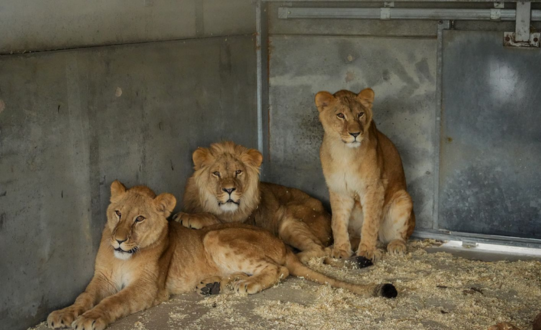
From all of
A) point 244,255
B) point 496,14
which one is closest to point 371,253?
point 244,255

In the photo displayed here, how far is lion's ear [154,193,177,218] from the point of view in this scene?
4501 mm

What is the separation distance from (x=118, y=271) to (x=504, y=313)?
2260mm

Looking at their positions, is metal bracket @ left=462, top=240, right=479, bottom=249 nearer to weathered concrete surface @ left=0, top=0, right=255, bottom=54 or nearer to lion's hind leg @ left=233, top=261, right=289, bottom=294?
lion's hind leg @ left=233, top=261, right=289, bottom=294

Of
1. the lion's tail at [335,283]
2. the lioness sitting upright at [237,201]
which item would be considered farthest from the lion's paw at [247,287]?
the lioness sitting upright at [237,201]

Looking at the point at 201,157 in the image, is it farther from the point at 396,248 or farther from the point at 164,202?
the point at 396,248

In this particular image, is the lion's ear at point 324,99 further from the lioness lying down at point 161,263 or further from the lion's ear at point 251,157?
the lioness lying down at point 161,263

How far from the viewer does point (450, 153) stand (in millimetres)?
6008

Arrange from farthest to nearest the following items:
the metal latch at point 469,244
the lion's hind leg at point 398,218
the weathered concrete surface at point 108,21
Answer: the metal latch at point 469,244, the lion's hind leg at point 398,218, the weathered concrete surface at point 108,21

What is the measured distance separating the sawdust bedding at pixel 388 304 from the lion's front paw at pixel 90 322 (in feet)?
0.67

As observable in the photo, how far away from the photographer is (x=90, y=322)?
4004 mm

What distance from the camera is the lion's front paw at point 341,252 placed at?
5453 mm

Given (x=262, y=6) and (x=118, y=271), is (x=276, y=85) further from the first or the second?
(x=118, y=271)

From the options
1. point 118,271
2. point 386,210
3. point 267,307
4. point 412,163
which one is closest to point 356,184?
point 386,210

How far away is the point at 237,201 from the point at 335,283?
99 cm
